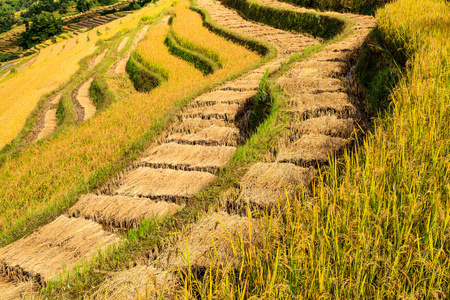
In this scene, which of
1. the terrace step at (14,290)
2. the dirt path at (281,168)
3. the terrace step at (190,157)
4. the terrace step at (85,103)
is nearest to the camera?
the dirt path at (281,168)

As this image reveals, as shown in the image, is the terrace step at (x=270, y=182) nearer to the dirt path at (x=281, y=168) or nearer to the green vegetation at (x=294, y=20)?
the dirt path at (x=281, y=168)

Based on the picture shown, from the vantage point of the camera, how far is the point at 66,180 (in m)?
5.15

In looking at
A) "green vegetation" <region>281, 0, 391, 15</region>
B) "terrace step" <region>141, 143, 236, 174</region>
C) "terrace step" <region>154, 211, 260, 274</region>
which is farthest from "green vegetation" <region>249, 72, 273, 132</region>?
"green vegetation" <region>281, 0, 391, 15</region>

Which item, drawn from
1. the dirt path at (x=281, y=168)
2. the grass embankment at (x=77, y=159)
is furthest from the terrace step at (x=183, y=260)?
the grass embankment at (x=77, y=159)

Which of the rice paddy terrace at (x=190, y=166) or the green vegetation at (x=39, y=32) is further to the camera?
the green vegetation at (x=39, y=32)

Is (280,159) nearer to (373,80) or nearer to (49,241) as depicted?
(49,241)

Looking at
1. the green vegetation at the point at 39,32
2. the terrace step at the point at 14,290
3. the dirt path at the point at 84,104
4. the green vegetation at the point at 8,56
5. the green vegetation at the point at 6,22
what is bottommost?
the dirt path at the point at 84,104

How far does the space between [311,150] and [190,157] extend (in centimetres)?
153

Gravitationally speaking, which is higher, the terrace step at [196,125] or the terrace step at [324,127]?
the terrace step at [324,127]

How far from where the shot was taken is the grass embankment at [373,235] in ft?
4.74

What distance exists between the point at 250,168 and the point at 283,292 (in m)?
1.73

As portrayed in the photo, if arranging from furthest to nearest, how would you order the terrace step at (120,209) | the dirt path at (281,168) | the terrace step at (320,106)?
1. the terrace step at (320,106)
2. the terrace step at (120,209)
3. the dirt path at (281,168)

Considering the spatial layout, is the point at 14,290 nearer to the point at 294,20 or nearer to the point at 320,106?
the point at 320,106

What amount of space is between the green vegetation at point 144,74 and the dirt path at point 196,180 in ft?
15.1
